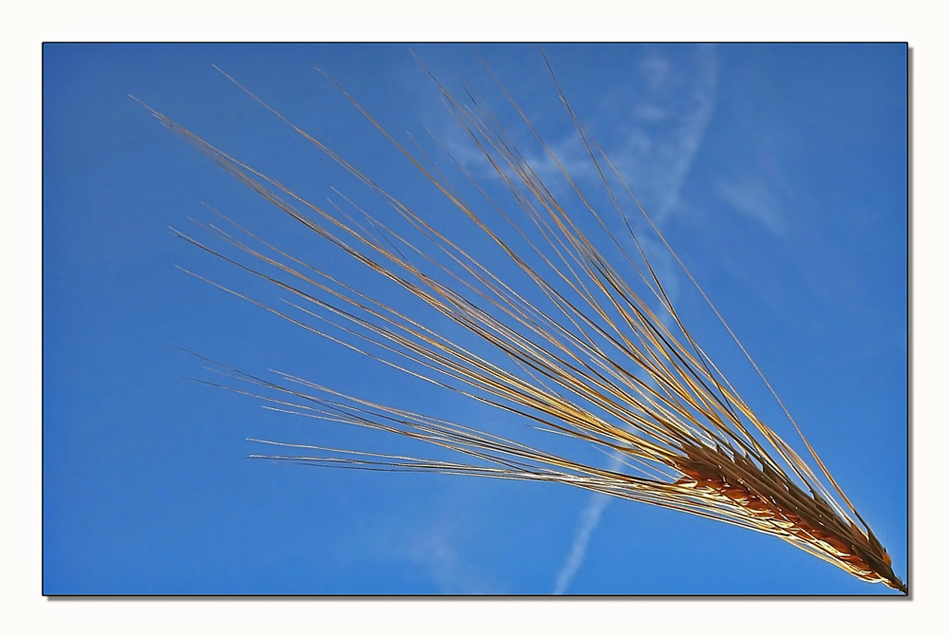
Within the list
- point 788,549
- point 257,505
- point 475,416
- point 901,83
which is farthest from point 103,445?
point 901,83

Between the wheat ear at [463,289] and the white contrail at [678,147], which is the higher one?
the white contrail at [678,147]

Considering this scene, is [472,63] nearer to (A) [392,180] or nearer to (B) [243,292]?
(A) [392,180]

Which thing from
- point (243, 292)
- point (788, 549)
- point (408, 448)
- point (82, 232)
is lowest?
point (788, 549)

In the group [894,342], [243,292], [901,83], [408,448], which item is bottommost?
[408,448]

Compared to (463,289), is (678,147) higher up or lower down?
higher up

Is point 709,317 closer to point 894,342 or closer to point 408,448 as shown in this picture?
point 894,342

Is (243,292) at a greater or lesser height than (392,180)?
lesser

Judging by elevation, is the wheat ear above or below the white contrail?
below
